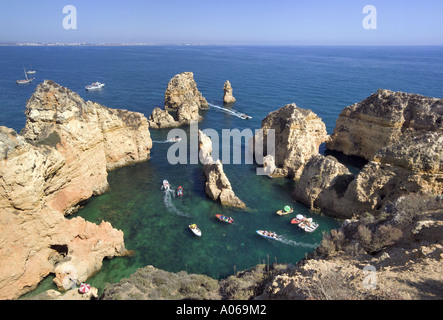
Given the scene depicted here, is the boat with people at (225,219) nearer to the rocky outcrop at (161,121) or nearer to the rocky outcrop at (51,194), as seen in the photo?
the rocky outcrop at (51,194)

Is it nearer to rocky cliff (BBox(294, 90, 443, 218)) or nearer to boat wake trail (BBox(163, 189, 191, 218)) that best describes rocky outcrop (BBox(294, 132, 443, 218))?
rocky cliff (BBox(294, 90, 443, 218))

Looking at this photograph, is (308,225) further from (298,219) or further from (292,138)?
(292,138)

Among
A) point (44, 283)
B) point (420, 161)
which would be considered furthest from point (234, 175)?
point (44, 283)

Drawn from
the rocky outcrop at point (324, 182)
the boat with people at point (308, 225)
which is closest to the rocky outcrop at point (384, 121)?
the rocky outcrop at point (324, 182)

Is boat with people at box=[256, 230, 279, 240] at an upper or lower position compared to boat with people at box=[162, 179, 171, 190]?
lower

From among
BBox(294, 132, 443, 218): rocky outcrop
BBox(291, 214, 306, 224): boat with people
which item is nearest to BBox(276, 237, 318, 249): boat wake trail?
BBox(291, 214, 306, 224): boat with people
